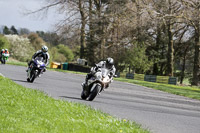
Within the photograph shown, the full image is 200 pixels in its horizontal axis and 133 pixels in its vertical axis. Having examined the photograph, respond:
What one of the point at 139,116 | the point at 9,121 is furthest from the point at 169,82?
the point at 9,121

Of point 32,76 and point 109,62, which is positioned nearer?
point 109,62

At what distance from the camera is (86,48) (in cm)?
6412

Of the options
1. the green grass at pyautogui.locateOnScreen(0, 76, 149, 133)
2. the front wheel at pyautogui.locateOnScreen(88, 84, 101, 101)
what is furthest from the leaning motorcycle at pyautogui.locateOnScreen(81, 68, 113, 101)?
the green grass at pyautogui.locateOnScreen(0, 76, 149, 133)

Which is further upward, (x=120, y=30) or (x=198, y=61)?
(x=120, y=30)

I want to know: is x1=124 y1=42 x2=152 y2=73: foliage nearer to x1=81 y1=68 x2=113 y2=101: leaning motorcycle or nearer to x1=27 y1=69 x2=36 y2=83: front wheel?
x1=27 y1=69 x2=36 y2=83: front wheel

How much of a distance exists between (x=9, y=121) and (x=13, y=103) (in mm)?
2435

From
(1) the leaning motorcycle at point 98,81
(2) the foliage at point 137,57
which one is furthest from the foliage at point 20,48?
(1) the leaning motorcycle at point 98,81

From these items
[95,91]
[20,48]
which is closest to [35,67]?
[95,91]

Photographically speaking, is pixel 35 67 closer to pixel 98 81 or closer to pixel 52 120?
pixel 98 81

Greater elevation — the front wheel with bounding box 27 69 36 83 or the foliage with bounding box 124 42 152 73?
the foliage with bounding box 124 42 152 73

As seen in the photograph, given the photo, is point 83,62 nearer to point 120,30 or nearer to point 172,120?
point 120,30

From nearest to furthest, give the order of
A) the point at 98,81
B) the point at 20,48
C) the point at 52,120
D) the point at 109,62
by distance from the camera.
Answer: the point at 52,120 < the point at 98,81 < the point at 109,62 < the point at 20,48

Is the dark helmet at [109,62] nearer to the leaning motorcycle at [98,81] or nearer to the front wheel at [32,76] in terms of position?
the leaning motorcycle at [98,81]

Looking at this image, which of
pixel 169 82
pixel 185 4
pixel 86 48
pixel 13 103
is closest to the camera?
pixel 13 103
